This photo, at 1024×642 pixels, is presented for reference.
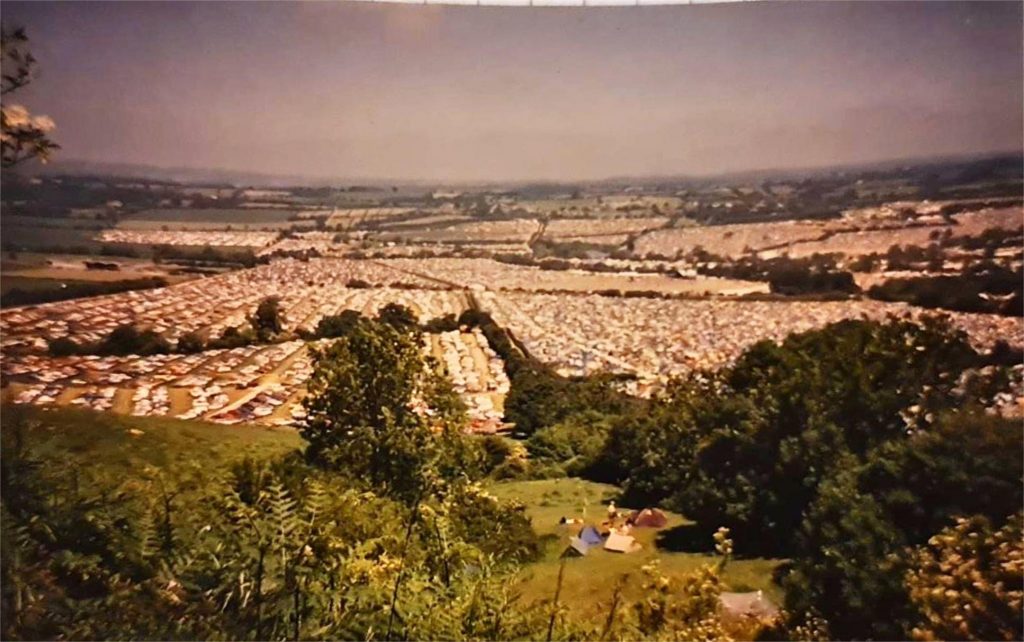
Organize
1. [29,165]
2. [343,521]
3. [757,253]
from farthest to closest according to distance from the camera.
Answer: [757,253], [29,165], [343,521]

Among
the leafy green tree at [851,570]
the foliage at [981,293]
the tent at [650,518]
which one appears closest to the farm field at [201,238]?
the tent at [650,518]

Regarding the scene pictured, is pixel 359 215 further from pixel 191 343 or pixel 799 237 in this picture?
pixel 799 237

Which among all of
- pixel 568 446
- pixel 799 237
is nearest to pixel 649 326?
pixel 568 446

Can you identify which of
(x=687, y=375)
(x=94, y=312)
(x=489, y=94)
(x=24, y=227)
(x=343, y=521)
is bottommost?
(x=343, y=521)

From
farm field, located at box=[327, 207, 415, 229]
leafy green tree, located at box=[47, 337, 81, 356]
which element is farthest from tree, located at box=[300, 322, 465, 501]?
leafy green tree, located at box=[47, 337, 81, 356]

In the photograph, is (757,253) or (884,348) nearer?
(884,348)

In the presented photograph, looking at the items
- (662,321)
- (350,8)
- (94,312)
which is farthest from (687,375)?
(94,312)

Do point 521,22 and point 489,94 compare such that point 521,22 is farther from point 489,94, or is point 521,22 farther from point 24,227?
point 24,227

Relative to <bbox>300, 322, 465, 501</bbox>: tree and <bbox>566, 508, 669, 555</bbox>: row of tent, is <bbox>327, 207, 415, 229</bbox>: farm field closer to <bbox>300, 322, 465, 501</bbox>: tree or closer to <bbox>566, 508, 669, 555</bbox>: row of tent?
<bbox>300, 322, 465, 501</bbox>: tree
